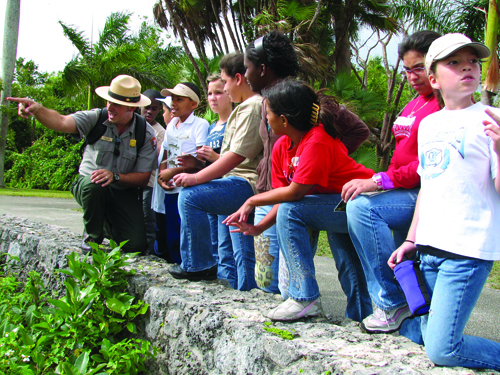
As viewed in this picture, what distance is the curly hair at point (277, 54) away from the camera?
2891 mm

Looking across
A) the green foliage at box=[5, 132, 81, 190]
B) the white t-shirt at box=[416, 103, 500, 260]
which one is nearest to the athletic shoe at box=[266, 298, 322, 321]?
the white t-shirt at box=[416, 103, 500, 260]

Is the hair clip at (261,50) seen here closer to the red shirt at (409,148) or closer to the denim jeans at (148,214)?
the red shirt at (409,148)

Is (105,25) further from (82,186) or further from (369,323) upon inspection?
(369,323)

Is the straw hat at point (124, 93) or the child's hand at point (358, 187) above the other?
the straw hat at point (124, 93)

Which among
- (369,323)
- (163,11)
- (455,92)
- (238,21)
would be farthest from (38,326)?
(163,11)

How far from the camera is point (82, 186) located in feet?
13.4

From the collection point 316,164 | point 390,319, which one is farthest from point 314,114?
point 390,319

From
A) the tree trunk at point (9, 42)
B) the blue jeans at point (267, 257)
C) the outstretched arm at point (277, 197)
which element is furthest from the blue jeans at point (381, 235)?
the tree trunk at point (9, 42)

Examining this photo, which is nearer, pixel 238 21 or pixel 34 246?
pixel 34 246

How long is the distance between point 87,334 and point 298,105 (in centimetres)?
191

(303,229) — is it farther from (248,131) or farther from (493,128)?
(493,128)

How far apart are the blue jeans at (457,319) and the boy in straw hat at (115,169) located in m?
3.08

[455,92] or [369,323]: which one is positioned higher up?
[455,92]

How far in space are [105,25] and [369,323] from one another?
69.4 feet
